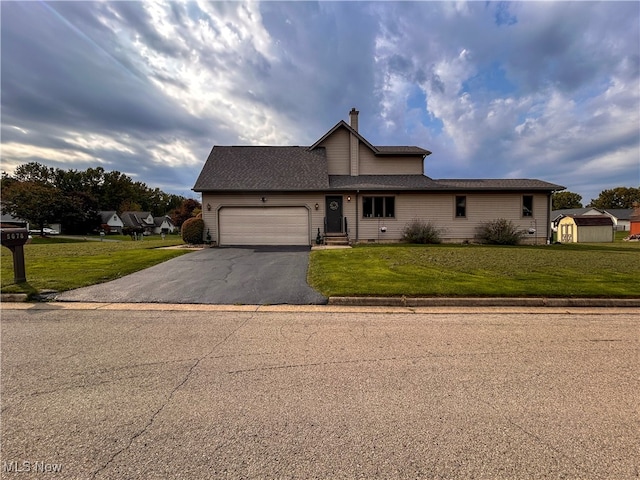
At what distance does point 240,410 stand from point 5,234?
799cm

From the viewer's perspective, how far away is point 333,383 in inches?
121

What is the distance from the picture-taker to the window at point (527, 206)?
17672mm

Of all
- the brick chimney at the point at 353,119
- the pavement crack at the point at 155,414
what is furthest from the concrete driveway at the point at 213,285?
the brick chimney at the point at 353,119

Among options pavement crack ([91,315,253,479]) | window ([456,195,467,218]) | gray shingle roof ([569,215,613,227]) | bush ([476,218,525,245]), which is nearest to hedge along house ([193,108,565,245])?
window ([456,195,467,218])

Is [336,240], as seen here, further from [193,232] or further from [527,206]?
[527,206]

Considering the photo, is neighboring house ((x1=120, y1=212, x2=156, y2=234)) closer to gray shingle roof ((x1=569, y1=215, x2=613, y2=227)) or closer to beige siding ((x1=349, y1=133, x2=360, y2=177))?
beige siding ((x1=349, y1=133, x2=360, y2=177))

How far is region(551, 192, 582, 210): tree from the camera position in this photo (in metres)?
87.5

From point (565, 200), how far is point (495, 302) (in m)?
107

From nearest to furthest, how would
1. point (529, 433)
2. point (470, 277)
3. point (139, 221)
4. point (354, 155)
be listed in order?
1. point (529, 433)
2. point (470, 277)
3. point (354, 155)
4. point (139, 221)

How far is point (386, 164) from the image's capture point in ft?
65.7

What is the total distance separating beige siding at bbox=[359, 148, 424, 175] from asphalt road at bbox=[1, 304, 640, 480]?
16.2 m

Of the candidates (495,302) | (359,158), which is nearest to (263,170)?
(359,158)

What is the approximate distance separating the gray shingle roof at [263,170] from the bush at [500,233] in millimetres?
9454

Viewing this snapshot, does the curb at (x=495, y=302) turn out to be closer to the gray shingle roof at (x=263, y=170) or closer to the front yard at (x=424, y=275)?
the front yard at (x=424, y=275)
